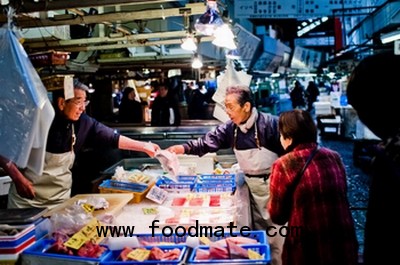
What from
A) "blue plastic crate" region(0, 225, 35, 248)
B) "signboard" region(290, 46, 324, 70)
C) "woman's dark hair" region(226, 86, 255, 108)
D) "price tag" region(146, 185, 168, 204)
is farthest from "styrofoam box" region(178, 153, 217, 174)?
"signboard" region(290, 46, 324, 70)

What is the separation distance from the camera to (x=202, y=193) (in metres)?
4.46

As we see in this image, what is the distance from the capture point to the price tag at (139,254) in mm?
2525

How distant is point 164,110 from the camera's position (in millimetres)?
11594

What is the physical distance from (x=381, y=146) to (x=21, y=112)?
6.61 ft

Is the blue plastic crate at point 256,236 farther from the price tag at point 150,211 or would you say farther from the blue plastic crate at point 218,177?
the blue plastic crate at point 218,177

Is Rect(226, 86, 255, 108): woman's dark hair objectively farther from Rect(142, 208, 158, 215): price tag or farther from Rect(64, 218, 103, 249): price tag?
Rect(64, 218, 103, 249): price tag

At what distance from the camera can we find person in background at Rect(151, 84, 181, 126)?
11.5m

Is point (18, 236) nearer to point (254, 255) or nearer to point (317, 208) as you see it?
point (254, 255)

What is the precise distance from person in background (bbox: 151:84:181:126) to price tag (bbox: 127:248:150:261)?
29.1ft

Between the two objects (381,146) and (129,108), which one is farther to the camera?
(129,108)

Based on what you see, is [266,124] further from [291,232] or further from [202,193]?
[291,232]

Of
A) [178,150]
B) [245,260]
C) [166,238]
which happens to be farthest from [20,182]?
[245,260]

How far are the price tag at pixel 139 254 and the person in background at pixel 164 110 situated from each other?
8866 mm

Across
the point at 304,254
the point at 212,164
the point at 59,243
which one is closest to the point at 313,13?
the point at 212,164
